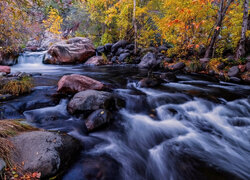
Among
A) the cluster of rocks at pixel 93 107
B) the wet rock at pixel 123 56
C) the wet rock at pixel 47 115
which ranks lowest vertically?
the wet rock at pixel 47 115

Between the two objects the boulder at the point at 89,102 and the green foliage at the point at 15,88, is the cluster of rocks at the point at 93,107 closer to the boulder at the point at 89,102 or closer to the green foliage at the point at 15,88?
the boulder at the point at 89,102

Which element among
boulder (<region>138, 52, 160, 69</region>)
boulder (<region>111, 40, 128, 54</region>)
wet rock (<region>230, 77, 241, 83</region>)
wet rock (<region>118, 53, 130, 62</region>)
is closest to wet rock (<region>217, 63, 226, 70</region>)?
wet rock (<region>230, 77, 241, 83</region>)

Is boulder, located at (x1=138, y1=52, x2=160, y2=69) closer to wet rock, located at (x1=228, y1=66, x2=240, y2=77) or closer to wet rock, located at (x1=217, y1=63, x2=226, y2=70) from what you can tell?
wet rock, located at (x1=217, y1=63, x2=226, y2=70)

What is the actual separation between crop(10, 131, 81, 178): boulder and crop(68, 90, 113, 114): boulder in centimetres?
123

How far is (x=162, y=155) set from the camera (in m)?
2.85

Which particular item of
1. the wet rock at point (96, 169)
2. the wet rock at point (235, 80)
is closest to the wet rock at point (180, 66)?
the wet rock at point (235, 80)

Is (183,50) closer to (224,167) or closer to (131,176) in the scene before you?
(224,167)

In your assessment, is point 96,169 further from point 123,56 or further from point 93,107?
point 123,56

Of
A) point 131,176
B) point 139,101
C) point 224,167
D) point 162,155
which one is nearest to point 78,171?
point 131,176

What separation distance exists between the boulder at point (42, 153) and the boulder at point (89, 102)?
123cm

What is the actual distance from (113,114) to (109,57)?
11.3 meters

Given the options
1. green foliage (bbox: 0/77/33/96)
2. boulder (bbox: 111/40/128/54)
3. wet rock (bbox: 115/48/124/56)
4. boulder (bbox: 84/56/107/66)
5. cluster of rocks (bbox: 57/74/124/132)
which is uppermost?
boulder (bbox: 111/40/128/54)

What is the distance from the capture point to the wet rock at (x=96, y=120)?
3.27 meters

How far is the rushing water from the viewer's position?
7.97ft
